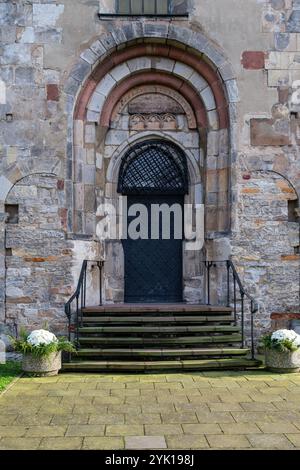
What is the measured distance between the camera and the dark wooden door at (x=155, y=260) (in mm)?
10562

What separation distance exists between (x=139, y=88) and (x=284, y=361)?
555 cm

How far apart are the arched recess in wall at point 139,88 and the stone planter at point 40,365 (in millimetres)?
2573

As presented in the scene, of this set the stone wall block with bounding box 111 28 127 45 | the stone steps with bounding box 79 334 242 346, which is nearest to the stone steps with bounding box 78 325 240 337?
the stone steps with bounding box 79 334 242 346

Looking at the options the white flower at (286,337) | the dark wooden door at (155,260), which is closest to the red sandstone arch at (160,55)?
the dark wooden door at (155,260)

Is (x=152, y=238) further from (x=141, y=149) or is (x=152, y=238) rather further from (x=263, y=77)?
(x=263, y=77)

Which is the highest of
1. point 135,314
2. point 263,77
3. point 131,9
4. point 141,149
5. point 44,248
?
point 131,9

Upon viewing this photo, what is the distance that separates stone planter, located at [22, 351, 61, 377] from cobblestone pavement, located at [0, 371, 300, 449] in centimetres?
20

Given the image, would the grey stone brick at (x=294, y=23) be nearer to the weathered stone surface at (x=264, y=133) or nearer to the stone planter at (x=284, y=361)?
the weathered stone surface at (x=264, y=133)

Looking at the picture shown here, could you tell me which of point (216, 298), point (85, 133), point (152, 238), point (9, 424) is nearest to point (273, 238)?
point (216, 298)

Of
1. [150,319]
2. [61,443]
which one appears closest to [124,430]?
[61,443]

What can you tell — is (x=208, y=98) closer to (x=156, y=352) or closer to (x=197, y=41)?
(x=197, y=41)

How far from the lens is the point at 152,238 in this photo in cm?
1062

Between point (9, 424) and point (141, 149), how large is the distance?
6.33m

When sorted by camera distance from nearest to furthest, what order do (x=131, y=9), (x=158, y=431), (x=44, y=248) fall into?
(x=158, y=431), (x=44, y=248), (x=131, y=9)
